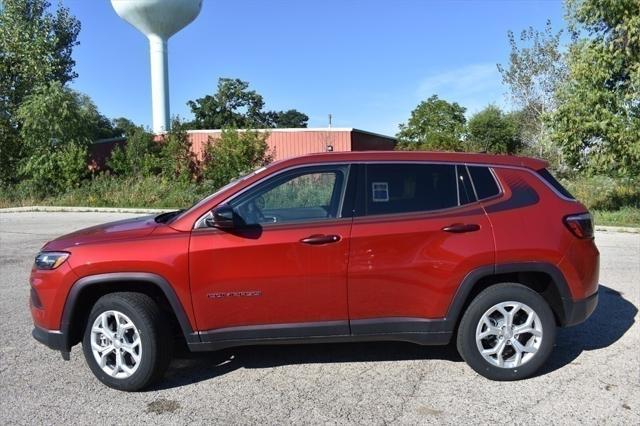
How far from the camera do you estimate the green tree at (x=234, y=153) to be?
1075 inches

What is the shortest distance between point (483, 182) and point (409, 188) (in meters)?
0.63

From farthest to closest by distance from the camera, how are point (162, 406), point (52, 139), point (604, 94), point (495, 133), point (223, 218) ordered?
point (495, 133)
point (52, 139)
point (604, 94)
point (223, 218)
point (162, 406)

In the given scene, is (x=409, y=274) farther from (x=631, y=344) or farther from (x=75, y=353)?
(x=75, y=353)

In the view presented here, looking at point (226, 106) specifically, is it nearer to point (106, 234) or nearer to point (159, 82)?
point (159, 82)

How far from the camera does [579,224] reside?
461cm

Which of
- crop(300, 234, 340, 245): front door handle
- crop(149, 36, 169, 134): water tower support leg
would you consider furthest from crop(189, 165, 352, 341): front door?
crop(149, 36, 169, 134): water tower support leg

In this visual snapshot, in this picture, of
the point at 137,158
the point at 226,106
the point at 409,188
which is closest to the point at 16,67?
the point at 137,158

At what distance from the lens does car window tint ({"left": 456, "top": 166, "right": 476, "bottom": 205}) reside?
4578 mm

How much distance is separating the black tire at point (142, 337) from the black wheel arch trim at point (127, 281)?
13 centimetres

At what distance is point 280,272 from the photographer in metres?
4.29

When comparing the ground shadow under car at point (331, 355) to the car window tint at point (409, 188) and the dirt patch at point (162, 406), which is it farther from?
the car window tint at point (409, 188)

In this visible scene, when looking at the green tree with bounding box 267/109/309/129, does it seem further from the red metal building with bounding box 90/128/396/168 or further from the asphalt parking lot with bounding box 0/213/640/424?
the asphalt parking lot with bounding box 0/213/640/424

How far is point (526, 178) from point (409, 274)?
1.30 meters

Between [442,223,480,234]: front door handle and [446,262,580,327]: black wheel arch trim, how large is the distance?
1.00ft
